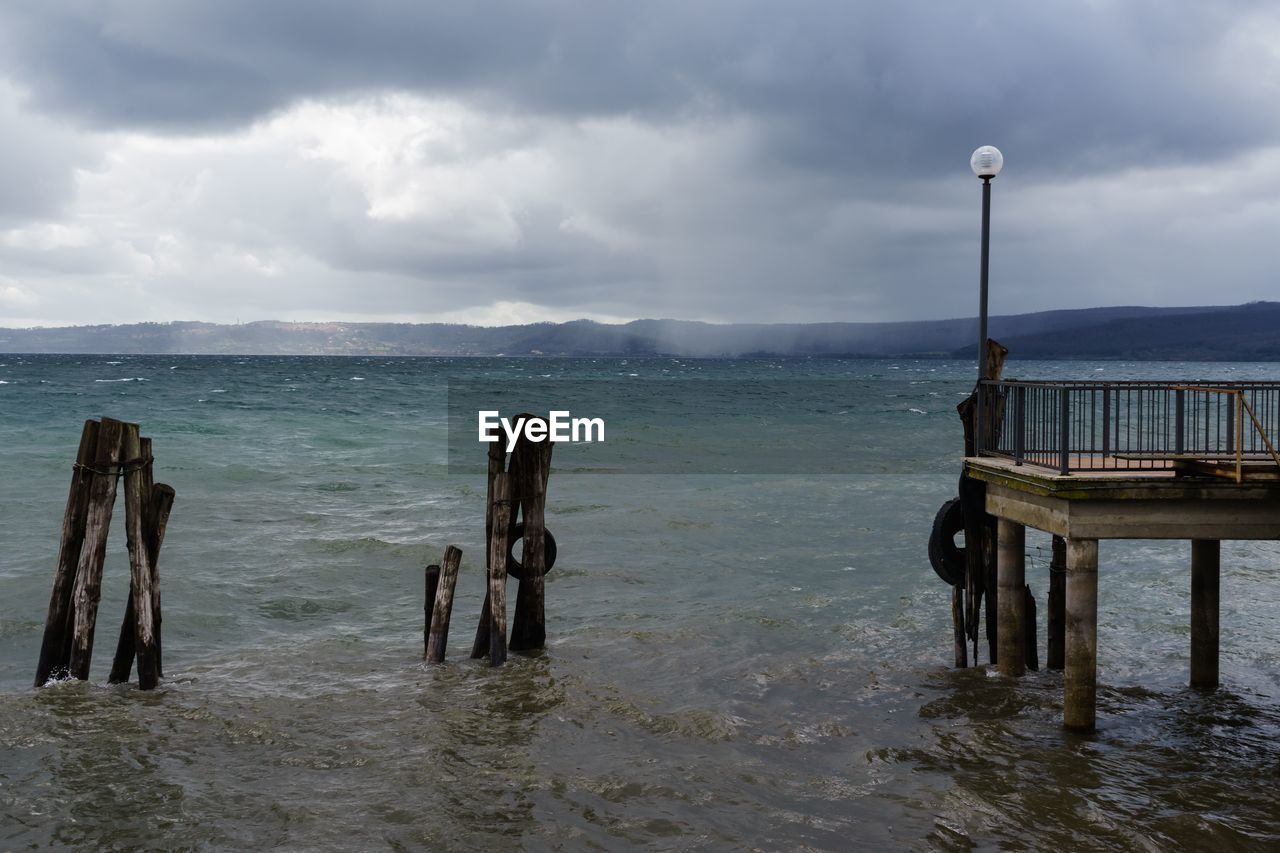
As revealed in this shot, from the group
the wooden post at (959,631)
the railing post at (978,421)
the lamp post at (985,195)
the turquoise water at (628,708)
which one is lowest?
the turquoise water at (628,708)

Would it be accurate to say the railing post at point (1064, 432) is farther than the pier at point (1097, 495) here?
Yes

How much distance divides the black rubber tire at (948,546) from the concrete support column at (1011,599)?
2.04 ft

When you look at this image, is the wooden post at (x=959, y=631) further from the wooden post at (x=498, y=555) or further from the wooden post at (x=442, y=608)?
the wooden post at (x=442, y=608)

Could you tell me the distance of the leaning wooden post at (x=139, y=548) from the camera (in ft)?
36.8

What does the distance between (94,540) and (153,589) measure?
941mm

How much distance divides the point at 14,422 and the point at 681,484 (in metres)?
35.3

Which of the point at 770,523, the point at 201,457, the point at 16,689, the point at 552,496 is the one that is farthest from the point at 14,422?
the point at 16,689

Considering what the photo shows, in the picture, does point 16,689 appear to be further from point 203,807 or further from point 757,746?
point 757,746

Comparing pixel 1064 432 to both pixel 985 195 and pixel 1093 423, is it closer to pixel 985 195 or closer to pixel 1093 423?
pixel 1093 423

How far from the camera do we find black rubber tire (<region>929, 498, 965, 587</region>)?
1338 cm

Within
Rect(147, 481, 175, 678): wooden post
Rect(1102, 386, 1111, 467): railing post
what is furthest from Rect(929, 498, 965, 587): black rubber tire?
Rect(147, 481, 175, 678): wooden post

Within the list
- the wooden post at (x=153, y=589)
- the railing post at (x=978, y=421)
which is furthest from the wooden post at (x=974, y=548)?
the wooden post at (x=153, y=589)

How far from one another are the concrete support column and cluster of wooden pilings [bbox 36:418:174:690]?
363 inches

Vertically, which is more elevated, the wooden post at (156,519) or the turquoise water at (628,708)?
the wooden post at (156,519)
